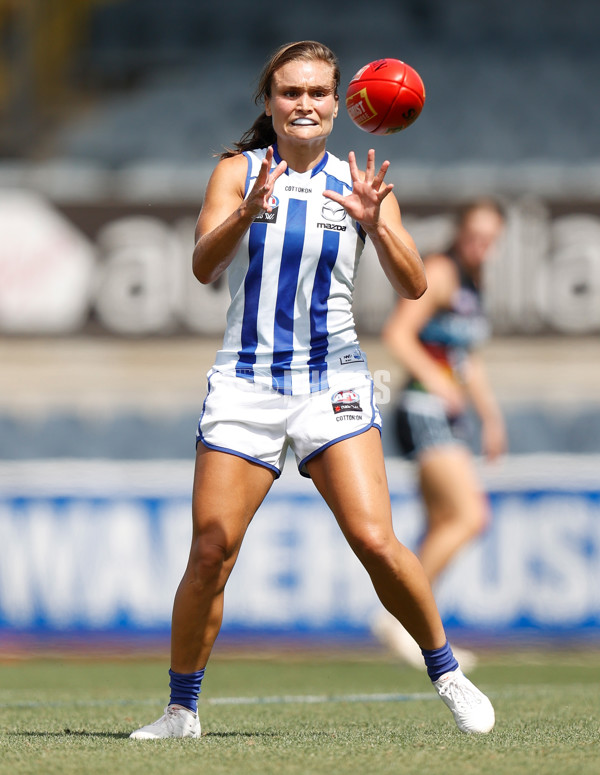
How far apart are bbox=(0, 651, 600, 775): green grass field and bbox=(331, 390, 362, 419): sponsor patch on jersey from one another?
3.33ft

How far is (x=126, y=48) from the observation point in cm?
1583

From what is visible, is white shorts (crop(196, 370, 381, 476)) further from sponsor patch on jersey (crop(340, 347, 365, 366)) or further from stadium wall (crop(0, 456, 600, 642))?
stadium wall (crop(0, 456, 600, 642))

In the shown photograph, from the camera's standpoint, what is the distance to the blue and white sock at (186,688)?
405cm

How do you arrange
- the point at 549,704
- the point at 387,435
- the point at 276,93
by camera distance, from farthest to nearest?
1. the point at 387,435
2. the point at 549,704
3. the point at 276,93

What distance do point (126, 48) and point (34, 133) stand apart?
7.96 ft

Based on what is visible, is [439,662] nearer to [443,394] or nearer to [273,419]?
[273,419]

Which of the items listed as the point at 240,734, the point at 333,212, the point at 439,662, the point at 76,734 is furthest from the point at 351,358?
the point at 76,734

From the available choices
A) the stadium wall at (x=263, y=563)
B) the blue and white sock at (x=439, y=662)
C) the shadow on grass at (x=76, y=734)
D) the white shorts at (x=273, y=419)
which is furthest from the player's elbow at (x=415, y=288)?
the stadium wall at (x=263, y=563)

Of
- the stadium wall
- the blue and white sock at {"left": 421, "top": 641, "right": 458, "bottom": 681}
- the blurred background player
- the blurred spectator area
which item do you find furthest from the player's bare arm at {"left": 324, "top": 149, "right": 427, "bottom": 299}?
the blurred spectator area

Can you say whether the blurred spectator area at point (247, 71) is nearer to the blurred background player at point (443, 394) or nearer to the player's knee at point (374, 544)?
the blurred background player at point (443, 394)

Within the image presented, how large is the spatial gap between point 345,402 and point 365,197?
2.11ft

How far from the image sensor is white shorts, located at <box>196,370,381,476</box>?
13.1ft

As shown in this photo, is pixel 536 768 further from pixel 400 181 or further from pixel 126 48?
pixel 126 48

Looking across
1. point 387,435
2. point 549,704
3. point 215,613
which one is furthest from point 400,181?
point 215,613
